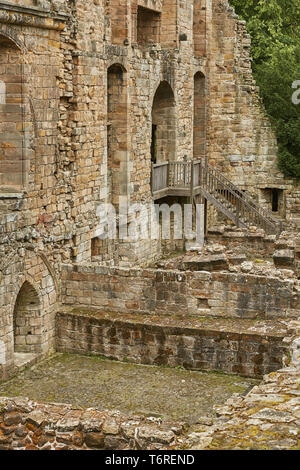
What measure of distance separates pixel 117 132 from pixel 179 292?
17.9 ft

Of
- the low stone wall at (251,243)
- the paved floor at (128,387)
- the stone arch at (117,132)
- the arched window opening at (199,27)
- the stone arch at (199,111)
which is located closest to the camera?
the paved floor at (128,387)

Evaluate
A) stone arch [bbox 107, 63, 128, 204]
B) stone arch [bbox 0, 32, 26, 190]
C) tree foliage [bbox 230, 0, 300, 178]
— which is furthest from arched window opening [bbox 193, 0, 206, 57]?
stone arch [bbox 0, 32, 26, 190]

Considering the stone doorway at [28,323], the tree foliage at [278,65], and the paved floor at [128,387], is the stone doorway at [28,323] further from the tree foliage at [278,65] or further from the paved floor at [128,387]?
the tree foliage at [278,65]

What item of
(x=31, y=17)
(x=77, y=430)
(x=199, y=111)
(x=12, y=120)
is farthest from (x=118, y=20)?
(x=77, y=430)

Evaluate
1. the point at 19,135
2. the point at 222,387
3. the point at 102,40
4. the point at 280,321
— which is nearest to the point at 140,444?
the point at 222,387

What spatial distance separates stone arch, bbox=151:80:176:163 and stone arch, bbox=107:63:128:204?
3176 mm

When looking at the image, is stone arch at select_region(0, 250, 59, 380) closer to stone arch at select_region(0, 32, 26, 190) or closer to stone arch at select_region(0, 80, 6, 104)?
stone arch at select_region(0, 32, 26, 190)

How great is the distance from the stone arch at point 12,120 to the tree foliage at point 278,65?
1236 cm

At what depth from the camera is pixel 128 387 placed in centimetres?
1230

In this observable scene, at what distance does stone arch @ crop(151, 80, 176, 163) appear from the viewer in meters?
20.8

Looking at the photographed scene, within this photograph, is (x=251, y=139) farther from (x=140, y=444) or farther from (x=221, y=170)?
(x=140, y=444)

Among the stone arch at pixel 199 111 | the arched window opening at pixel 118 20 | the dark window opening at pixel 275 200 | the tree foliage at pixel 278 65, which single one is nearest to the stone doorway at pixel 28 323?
the arched window opening at pixel 118 20

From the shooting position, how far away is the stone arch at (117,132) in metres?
17.6
